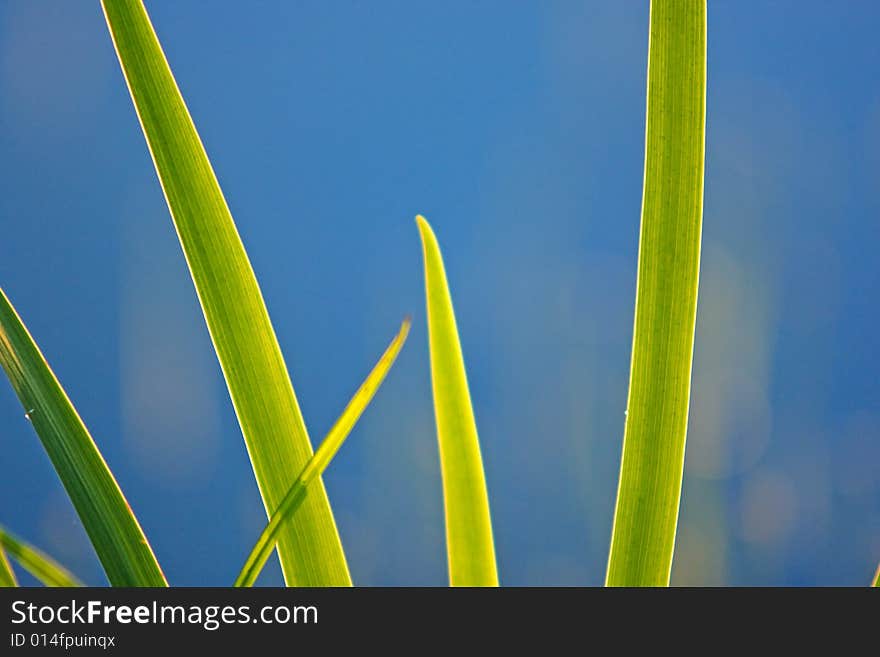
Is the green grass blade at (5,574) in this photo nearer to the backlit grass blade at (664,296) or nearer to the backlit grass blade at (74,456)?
the backlit grass blade at (74,456)

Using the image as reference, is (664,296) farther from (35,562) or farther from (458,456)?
(35,562)

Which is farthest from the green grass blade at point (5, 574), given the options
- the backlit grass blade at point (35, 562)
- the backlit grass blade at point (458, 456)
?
the backlit grass blade at point (458, 456)

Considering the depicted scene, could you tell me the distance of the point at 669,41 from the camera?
0.50 ft

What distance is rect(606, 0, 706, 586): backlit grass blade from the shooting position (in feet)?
0.51

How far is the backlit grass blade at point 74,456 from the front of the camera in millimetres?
163

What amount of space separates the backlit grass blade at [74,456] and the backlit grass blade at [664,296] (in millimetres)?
132

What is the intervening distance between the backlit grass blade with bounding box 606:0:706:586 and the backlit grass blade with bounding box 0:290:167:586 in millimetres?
132

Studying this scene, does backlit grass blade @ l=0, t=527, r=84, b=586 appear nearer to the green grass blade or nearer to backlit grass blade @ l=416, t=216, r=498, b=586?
the green grass blade

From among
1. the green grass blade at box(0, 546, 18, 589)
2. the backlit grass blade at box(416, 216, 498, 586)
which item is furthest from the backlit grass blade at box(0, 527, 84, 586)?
the backlit grass blade at box(416, 216, 498, 586)
